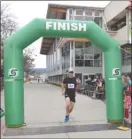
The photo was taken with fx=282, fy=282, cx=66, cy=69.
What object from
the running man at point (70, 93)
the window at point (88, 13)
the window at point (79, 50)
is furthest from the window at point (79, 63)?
the running man at point (70, 93)

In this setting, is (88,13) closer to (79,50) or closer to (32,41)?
(79,50)

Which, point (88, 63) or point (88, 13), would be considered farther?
point (88, 13)

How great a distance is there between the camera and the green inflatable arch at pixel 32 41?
8570mm

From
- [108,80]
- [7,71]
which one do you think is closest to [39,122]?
[7,71]

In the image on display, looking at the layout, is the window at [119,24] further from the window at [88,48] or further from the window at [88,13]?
the window at [88,48]

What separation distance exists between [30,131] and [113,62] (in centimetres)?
342

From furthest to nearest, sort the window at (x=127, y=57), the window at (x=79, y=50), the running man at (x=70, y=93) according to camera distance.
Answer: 1. the window at (x=79, y=50)
2. the window at (x=127, y=57)
3. the running man at (x=70, y=93)

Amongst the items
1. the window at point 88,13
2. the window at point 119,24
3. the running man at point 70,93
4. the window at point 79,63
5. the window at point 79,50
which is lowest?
the running man at point 70,93

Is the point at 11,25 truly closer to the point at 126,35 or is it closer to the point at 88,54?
the point at 88,54

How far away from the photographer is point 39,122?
30.9 feet

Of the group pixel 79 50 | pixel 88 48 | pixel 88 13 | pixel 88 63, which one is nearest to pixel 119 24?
pixel 88 13

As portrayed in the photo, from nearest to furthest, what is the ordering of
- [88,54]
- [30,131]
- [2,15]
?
[30,131]
[2,15]
[88,54]

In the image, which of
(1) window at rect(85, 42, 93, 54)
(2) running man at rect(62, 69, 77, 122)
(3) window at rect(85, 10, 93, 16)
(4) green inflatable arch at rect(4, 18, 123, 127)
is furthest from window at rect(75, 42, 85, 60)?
(4) green inflatable arch at rect(4, 18, 123, 127)

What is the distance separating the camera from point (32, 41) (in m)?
8.97
